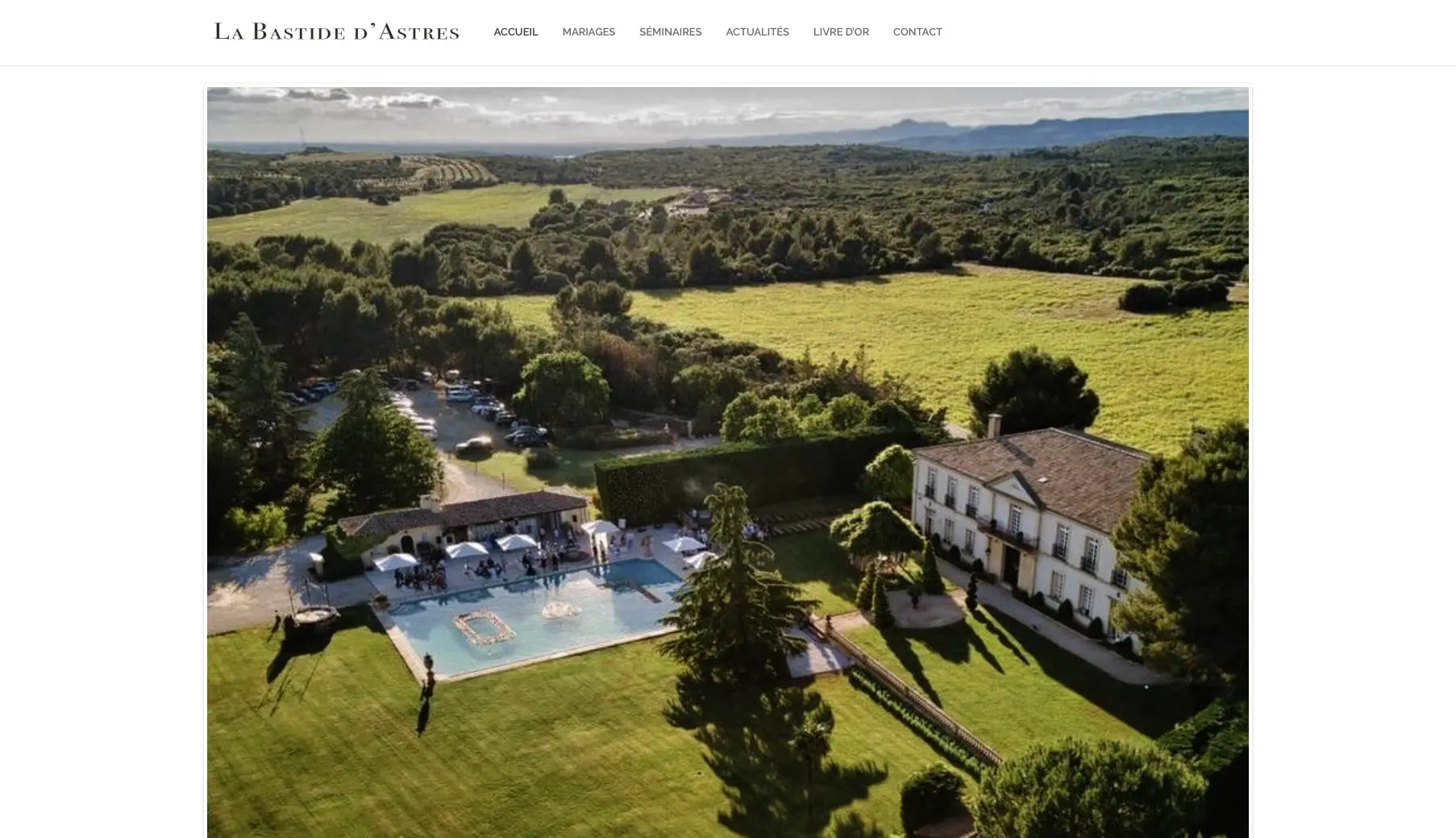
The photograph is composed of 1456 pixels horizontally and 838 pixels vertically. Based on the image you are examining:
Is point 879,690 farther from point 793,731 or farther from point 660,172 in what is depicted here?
point 660,172

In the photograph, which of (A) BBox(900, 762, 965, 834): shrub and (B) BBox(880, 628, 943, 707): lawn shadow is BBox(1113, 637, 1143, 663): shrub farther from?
(A) BBox(900, 762, 965, 834): shrub

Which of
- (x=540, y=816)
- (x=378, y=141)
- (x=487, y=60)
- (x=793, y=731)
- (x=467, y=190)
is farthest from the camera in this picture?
(x=467, y=190)

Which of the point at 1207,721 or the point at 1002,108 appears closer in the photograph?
the point at 1207,721

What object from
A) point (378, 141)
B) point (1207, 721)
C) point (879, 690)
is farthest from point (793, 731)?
point (378, 141)

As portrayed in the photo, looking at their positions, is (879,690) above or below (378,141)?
below

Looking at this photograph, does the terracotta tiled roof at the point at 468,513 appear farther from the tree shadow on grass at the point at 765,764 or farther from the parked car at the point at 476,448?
the tree shadow on grass at the point at 765,764

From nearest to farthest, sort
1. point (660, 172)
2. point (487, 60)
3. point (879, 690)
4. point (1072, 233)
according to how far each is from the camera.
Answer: point (487, 60) < point (879, 690) < point (1072, 233) < point (660, 172)

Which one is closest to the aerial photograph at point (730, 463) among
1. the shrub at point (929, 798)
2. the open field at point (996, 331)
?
the shrub at point (929, 798)

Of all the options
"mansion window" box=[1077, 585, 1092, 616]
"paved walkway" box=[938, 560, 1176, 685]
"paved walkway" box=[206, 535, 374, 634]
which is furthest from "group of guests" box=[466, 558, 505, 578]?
"mansion window" box=[1077, 585, 1092, 616]
